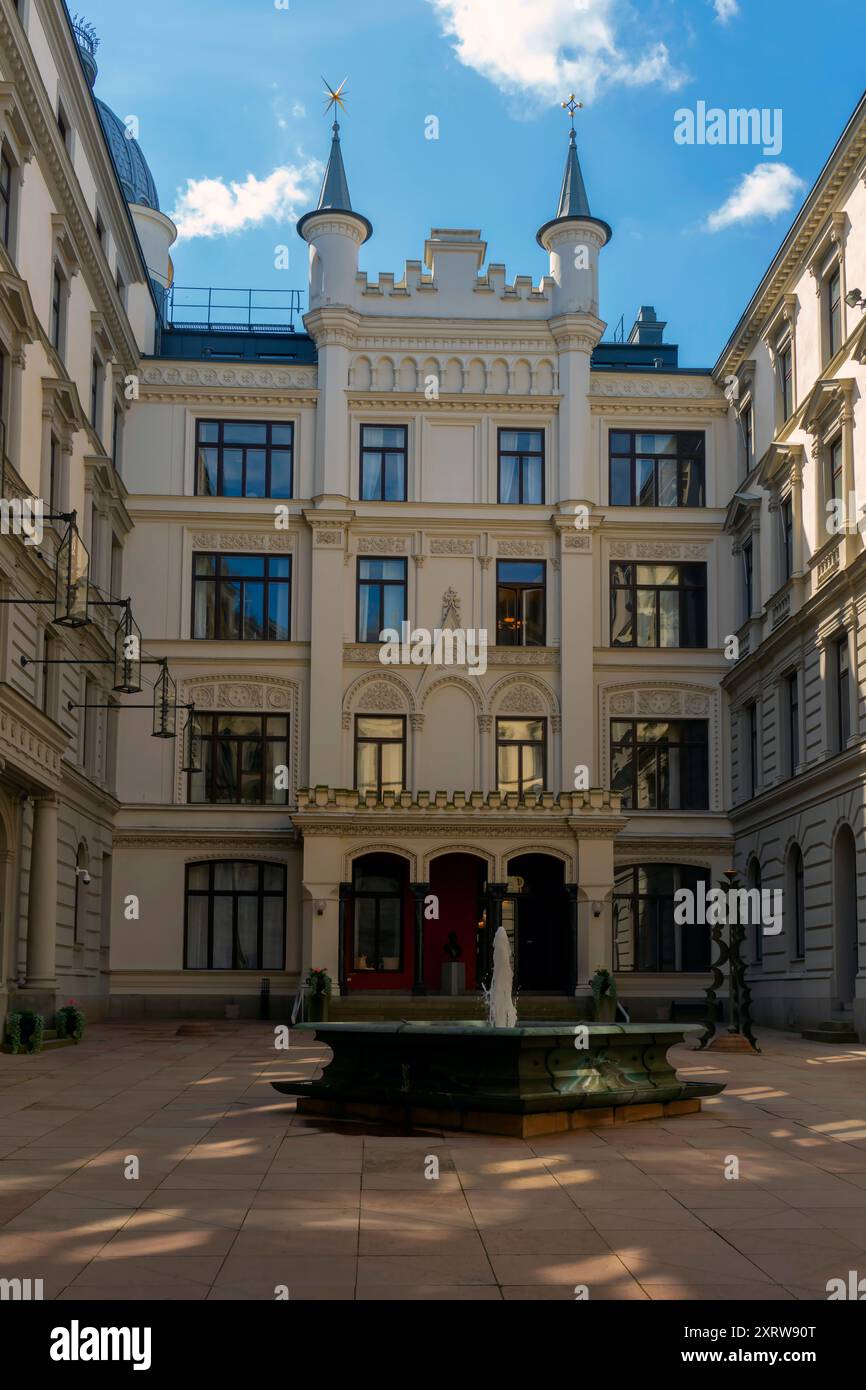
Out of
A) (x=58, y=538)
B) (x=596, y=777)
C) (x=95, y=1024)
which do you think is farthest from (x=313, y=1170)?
(x=596, y=777)

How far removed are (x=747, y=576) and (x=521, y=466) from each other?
7.17 metres

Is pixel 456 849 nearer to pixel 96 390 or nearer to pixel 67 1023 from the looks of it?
pixel 67 1023

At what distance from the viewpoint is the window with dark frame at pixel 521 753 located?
3988 centimetres

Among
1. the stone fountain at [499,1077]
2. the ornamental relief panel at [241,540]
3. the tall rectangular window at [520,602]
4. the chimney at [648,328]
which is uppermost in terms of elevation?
the chimney at [648,328]

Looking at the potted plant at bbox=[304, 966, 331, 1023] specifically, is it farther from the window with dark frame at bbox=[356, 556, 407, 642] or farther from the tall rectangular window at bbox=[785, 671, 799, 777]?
the tall rectangular window at bbox=[785, 671, 799, 777]

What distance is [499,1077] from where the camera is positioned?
1462 cm

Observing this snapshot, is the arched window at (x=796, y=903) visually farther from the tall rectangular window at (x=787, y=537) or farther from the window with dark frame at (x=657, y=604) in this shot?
the window with dark frame at (x=657, y=604)

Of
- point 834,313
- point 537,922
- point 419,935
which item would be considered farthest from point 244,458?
point 834,313

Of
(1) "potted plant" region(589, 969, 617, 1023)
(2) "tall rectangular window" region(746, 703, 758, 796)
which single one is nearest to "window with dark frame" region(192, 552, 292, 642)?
(2) "tall rectangular window" region(746, 703, 758, 796)

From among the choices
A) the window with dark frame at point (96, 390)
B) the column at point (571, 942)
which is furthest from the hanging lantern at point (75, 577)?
the column at point (571, 942)

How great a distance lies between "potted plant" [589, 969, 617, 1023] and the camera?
113 feet

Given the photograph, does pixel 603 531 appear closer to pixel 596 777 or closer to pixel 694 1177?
pixel 596 777

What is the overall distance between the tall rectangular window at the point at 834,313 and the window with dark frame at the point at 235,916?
19.5 metres
